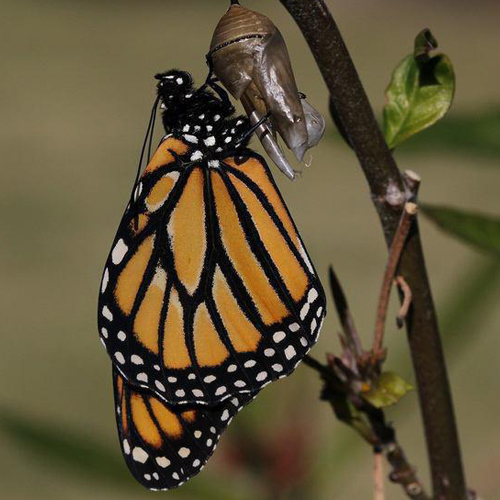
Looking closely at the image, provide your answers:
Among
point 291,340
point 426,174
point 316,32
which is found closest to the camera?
point 316,32

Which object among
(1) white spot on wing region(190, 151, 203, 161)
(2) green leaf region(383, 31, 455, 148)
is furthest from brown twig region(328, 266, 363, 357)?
(1) white spot on wing region(190, 151, 203, 161)

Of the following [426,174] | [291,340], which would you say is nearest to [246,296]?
[291,340]

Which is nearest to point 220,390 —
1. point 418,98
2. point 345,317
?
point 345,317

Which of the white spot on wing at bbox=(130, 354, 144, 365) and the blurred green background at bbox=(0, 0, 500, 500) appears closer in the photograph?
the white spot on wing at bbox=(130, 354, 144, 365)

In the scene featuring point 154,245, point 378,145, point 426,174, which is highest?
point 378,145

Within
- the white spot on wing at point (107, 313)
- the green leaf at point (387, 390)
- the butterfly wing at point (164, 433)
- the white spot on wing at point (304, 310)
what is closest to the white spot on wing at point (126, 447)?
the butterfly wing at point (164, 433)

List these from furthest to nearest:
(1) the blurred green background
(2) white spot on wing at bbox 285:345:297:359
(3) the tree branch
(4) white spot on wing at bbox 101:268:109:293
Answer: (1) the blurred green background, (4) white spot on wing at bbox 101:268:109:293, (2) white spot on wing at bbox 285:345:297:359, (3) the tree branch

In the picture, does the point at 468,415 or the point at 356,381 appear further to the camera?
the point at 468,415

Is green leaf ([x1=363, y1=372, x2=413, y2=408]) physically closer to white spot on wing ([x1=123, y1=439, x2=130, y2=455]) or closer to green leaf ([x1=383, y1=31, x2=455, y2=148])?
green leaf ([x1=383, y1=31, x2=455, y2=148])

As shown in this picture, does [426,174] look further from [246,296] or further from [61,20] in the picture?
[246,296]
